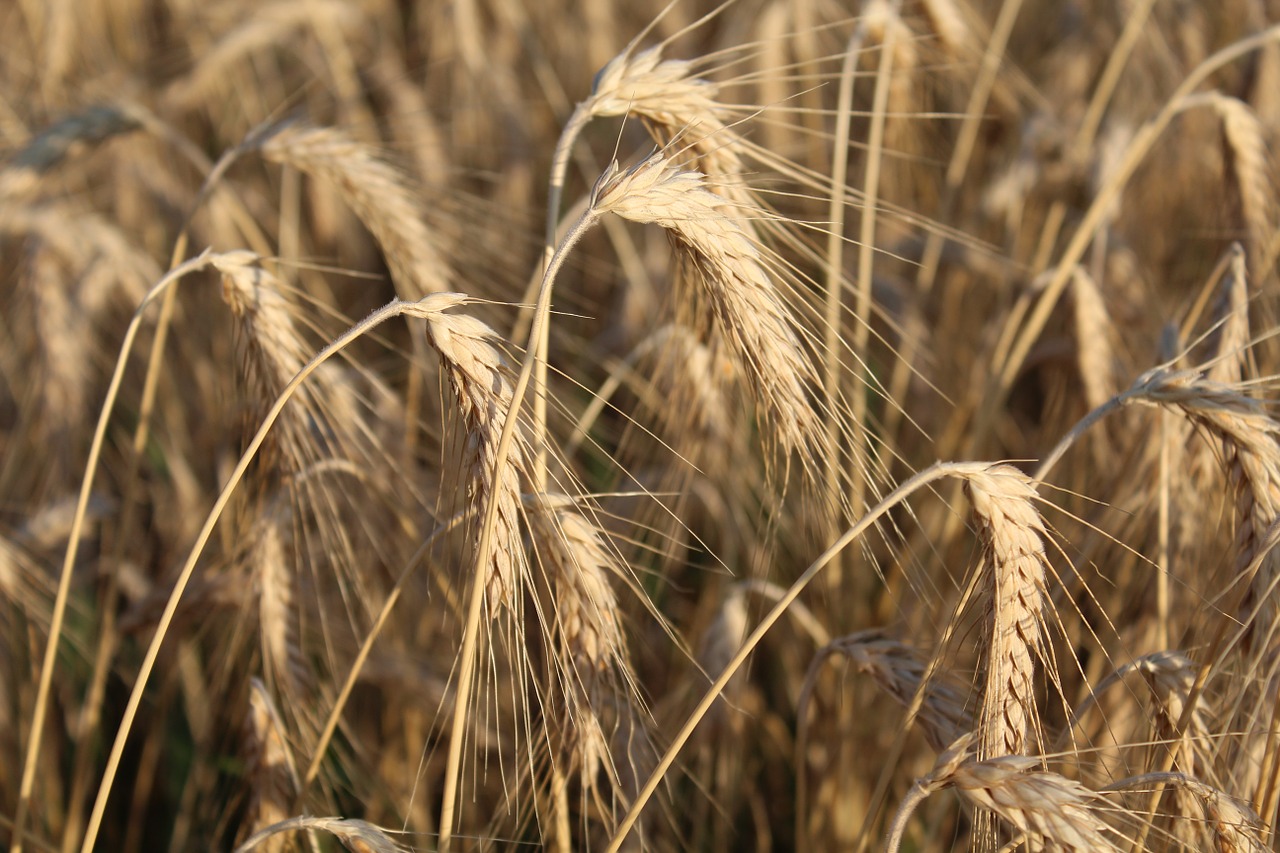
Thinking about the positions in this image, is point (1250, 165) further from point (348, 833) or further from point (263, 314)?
point (348, 833)

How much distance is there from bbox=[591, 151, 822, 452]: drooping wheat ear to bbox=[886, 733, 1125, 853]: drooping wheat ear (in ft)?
1.07

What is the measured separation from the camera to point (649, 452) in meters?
1.87

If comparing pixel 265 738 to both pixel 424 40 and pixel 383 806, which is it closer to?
pixel 383 806

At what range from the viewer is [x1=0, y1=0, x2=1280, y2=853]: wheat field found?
37.3 inches

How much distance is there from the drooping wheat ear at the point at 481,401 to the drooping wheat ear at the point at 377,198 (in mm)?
516

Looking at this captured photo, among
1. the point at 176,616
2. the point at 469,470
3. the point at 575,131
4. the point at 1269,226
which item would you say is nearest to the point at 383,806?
the point at 176,616

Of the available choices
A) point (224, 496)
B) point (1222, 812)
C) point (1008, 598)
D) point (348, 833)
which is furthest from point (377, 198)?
point (1222, 812)

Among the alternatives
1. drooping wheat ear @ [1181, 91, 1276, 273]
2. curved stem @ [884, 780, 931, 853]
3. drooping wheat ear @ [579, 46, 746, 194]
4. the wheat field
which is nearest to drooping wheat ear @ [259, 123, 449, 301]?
the wheat field

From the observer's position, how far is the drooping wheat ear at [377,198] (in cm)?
139

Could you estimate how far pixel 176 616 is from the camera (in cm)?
150

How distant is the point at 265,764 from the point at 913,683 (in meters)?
0.75

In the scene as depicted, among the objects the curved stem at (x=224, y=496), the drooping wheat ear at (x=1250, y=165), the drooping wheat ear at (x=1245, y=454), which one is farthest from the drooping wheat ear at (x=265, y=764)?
the drooping wheat ear at (x=1250, y=165)

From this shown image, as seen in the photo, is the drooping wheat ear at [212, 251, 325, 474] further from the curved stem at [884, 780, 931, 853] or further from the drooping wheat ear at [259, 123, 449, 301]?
the curved stem at [884, 780, 931, 853]

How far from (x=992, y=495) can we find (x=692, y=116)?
0.53 m
